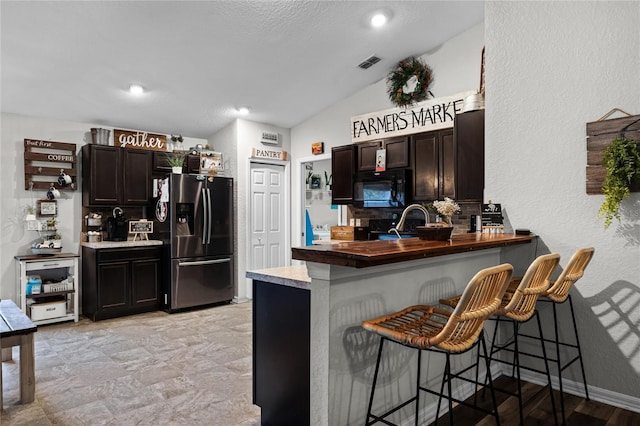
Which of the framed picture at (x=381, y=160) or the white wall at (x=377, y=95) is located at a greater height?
the white wall at (x=377, y=95)

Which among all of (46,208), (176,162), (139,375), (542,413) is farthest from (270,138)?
(542,413)

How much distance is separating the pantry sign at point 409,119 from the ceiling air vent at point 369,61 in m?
0.58

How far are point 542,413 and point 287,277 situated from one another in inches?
72.1

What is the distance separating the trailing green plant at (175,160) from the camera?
5312 millimetres

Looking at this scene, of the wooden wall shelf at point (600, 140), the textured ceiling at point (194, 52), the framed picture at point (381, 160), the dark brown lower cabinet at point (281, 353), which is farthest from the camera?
the framed picture at point (381, 160)

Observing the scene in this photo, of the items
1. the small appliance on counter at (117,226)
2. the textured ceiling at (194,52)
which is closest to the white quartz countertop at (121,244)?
the small appliance on counter at (117,226)

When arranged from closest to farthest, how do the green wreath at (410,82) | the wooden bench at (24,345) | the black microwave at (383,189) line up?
the wooden bench at (24,345) → the black microwave at (383,189) → the green wreath at (410,82)

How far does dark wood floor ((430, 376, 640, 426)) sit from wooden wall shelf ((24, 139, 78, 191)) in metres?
4.89

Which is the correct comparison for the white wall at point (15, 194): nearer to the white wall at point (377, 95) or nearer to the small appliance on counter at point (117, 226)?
the small appliance on counter at point (117, 226)

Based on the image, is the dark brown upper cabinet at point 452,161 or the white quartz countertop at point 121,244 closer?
the dark brown upper cabinet at point 452,161

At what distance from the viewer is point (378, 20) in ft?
12.8

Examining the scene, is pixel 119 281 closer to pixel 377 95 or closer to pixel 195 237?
pixel 195 237

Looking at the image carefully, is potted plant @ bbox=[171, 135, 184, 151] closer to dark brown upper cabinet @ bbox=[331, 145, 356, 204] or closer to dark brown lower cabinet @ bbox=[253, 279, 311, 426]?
dark brown upper cabinet @ bbox=[331, 145, 356, 204]

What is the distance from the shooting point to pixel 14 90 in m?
4.18
